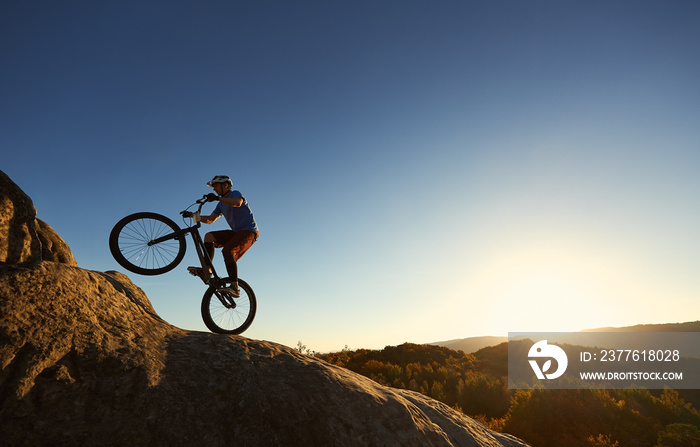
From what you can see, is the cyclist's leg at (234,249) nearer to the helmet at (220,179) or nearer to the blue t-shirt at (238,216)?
the blue t-shirt at (238,216)

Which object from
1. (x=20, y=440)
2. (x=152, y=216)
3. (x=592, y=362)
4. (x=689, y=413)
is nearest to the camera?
(x=20, y=440)

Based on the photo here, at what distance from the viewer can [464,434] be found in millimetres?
5844

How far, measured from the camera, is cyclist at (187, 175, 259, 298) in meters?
7.08

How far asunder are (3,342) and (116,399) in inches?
47.3

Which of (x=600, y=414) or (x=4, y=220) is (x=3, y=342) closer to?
(x=4, y=220)

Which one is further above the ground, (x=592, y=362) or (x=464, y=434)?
(x=592, y=362)

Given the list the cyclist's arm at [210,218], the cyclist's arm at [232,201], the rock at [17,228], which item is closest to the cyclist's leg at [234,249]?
the cyclist's arm at [210,218]

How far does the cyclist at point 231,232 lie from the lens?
708cm

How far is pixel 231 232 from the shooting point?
7332mm

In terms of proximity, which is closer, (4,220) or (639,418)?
(4,220)

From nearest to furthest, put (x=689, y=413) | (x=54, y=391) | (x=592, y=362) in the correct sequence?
(x=54, y=391) → (x=689, y=413) → (x=592, y=362)

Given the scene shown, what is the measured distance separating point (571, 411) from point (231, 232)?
13.1 m

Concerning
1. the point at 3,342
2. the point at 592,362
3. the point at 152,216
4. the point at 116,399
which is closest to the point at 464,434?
the point at 116,399

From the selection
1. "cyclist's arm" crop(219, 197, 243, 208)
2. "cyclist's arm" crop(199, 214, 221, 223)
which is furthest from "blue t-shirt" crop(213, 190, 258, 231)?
"cyclist's arm" crop(219, 197, 243, 208)
